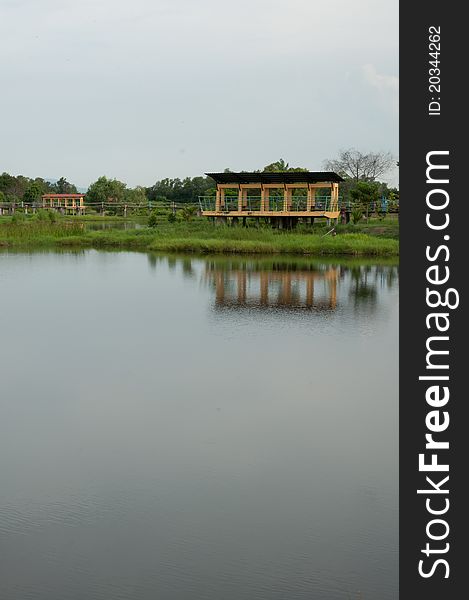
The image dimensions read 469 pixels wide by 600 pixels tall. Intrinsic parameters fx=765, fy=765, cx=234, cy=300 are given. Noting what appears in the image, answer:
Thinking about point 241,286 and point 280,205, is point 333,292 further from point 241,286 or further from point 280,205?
point 280,205

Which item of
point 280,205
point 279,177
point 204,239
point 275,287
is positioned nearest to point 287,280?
point 275,287

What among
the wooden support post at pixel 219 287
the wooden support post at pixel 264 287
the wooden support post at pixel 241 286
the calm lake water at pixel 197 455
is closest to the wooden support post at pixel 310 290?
the wooden support post at pixel 264 287

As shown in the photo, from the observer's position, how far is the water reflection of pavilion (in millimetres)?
15095

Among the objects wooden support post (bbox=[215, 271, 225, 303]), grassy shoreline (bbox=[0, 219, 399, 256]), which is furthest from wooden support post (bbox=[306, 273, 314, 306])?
grassy shoreline (bbox=[0, 219, 399, 256])

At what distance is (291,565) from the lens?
479 centimetres

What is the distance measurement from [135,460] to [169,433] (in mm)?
774

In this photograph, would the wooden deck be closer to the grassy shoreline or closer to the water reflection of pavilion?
the grassy shoreline

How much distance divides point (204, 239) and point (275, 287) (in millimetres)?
9597

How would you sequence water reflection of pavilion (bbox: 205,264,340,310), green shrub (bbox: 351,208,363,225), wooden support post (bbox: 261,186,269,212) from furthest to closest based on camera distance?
wooden support post (bbox: 261,186,269,212) < green shrub (bbox: 351,208,363,225) < water reflection of pavilion (bbox: 205,264,340,310)

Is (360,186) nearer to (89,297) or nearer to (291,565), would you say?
(89,297)

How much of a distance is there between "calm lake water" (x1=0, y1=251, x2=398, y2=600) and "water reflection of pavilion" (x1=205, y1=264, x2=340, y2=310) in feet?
4.26

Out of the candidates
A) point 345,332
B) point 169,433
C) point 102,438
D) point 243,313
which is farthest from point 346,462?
point 243,313

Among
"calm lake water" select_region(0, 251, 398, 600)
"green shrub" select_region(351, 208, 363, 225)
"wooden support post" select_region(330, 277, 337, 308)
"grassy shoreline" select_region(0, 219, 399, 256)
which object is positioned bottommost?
"calm lake water" select_region(0, 251, 398, 600)

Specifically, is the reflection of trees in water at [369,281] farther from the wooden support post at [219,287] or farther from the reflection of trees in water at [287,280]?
the wooden support post at [219,287]
